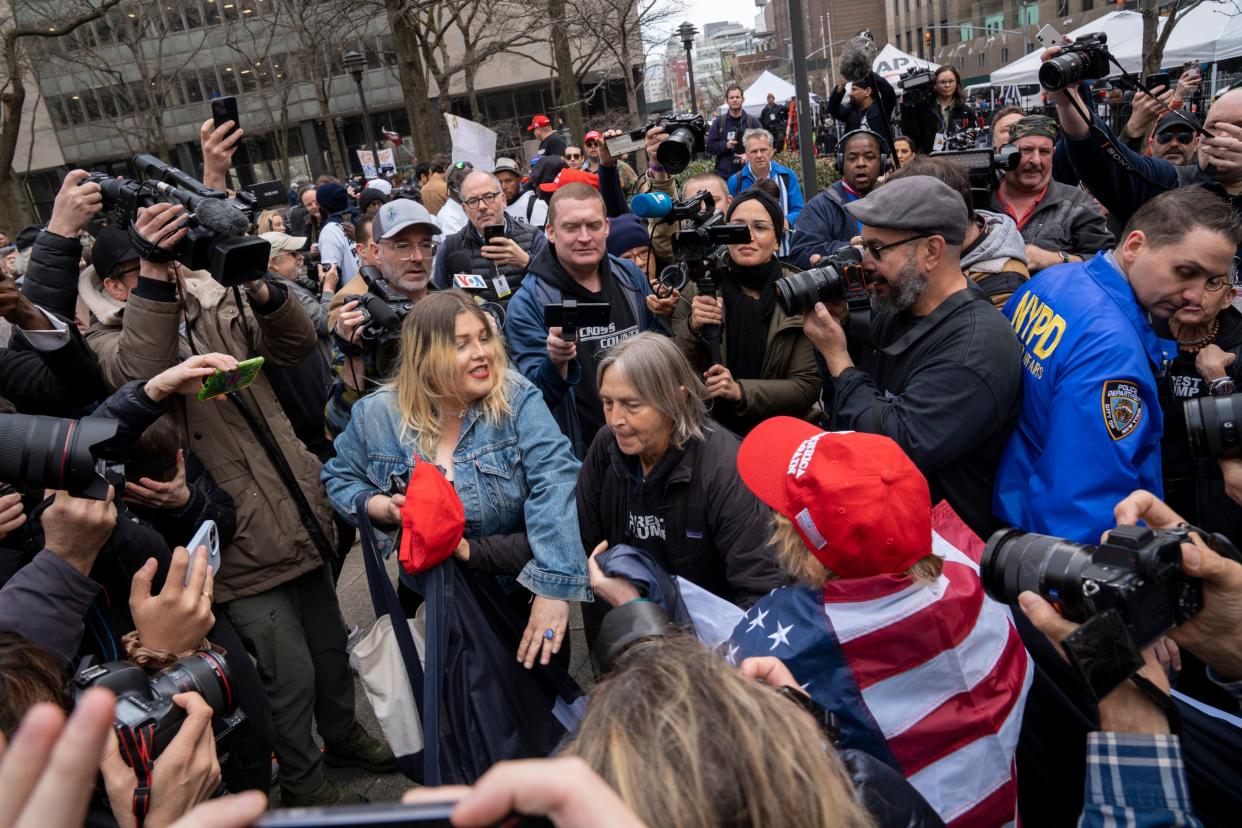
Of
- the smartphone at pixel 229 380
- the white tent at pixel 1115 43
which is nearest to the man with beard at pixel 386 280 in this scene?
the smartphone at pixel 229 380

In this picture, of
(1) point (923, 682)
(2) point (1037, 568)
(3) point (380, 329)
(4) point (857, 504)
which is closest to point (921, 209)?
(4) point (857, 504)

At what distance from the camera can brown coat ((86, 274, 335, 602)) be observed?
280cm

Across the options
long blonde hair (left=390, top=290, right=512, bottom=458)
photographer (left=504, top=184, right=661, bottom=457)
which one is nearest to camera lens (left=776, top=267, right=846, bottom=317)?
long blonde hair (left=390, top=290, right=512, bottom=458)

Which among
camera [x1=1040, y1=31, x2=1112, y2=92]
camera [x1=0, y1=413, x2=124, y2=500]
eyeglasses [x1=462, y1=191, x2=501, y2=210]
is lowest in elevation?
camera [x1=0, y1=413, x2=124, y2=500]

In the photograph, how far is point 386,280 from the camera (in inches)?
158

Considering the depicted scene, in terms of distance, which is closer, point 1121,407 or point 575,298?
point 1121,407

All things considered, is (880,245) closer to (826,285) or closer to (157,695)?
(826,285)

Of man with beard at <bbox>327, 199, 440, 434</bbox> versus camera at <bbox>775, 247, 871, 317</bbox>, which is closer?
camera at <bbox>775, 247, 871, 317</bbox>

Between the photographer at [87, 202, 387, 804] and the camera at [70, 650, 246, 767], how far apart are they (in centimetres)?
102

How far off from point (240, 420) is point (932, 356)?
2.42 meters

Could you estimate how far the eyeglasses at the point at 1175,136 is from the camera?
548cm

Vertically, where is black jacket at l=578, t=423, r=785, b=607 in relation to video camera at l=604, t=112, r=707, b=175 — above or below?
below

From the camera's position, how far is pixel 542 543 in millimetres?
2672

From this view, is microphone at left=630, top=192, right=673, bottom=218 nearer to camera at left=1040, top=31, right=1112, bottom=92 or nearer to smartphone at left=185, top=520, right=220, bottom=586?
camera at left=1040, top=31, right=1112, bottom=92
